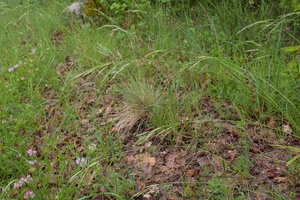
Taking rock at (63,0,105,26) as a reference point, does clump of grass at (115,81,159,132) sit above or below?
below

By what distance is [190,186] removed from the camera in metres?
1.74

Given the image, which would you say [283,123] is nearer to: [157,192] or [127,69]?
[157,192]

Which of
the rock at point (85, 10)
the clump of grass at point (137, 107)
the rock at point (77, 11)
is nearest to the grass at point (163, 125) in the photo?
the clump of grass at point (137, 107)

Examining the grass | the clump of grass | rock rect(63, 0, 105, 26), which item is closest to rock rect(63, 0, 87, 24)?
rock rect(63, 0, 105, 26)

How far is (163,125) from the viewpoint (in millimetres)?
2211

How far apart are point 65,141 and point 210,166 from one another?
1.53m

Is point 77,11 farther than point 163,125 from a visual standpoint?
Yes

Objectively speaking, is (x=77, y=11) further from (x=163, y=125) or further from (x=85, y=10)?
(x=163, y=125)

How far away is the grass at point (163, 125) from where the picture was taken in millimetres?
1730

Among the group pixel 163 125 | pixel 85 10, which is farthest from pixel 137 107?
pixel 85 10

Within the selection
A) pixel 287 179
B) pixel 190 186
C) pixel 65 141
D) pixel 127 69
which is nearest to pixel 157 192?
pixel 190 186

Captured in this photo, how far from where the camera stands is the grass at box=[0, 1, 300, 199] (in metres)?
1.73

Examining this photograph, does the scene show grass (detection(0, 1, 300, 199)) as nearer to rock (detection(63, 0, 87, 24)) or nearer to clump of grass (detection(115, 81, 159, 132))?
clump of grass (detection(115, 81, 159, 132))

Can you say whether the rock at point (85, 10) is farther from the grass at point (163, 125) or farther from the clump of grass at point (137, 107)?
the clump of grass at point (137, 107)
